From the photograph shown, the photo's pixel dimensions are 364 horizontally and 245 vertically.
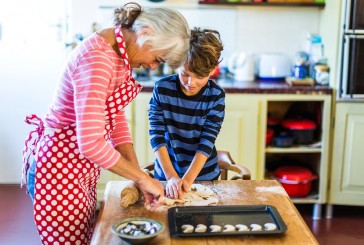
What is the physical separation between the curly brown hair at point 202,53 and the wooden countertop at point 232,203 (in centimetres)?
39

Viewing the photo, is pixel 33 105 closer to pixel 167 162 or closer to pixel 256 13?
pixel 256 13

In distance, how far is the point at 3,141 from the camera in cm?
374

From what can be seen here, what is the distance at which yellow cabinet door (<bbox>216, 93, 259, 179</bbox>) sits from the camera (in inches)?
121

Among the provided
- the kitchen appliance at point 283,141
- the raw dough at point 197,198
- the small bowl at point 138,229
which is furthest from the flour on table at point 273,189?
the kitchen appliance at point 283,141

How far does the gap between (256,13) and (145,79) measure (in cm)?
86

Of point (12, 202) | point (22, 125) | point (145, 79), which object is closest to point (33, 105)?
point (22, 125)

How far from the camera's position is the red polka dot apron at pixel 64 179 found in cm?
156

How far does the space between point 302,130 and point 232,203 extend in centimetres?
165

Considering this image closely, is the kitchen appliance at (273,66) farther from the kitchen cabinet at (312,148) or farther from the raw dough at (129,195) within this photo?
the raw dough at (129,195)

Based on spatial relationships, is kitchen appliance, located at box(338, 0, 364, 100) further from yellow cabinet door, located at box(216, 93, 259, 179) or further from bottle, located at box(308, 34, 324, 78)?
yellow cabinet door, located at box(216, 93, 259, 179)

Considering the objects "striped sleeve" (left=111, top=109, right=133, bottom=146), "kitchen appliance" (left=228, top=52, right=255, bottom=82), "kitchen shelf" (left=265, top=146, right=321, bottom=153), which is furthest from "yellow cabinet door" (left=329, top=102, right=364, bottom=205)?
"striped sleeve" (left=111, top=109, right=133, bottom=146)

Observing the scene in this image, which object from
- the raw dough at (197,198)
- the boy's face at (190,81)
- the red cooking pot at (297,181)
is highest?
the boy's face at (190,81)

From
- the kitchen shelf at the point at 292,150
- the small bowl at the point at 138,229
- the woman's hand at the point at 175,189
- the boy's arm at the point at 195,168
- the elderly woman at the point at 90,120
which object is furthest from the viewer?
the kitchen shelf at the point at 292,150

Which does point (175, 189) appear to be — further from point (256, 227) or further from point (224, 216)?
point (256, 227)
